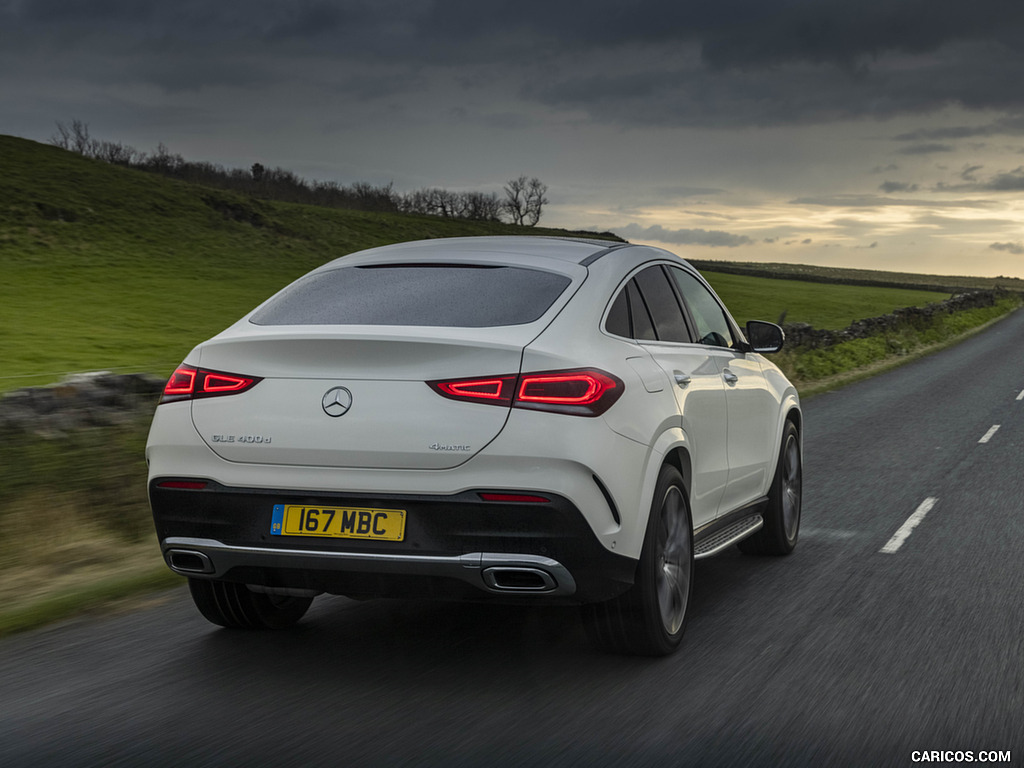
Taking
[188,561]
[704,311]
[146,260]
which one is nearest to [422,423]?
[188,561]

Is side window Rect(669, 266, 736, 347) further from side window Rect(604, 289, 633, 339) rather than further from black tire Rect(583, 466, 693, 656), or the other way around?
black tire Rect(583, 466, 693, 656)

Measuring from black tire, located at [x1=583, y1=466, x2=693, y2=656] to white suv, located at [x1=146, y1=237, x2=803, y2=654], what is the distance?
11 millimetres

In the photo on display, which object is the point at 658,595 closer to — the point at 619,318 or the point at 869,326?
the point at 619,318

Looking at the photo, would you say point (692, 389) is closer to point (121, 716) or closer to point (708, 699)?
point (708, 699)

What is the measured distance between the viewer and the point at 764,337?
6660mm

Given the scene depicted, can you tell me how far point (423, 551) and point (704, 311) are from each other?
2.73 metres

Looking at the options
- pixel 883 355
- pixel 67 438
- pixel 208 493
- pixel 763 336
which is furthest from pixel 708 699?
pixel 883 355

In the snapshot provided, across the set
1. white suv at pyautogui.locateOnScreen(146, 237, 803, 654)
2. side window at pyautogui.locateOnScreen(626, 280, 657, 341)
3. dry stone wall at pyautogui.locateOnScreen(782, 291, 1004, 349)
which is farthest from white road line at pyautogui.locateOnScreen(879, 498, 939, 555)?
dry stone wall at pyautogui.locateOnScreen(782, 291, 1004, 349)

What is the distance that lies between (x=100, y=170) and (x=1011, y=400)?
71.5 metres

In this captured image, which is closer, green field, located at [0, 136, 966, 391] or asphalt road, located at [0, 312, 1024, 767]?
asphalt road, located at [0, 312, 1024, 767]

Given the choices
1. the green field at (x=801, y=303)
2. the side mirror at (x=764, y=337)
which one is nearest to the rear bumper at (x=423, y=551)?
the side mirror at (x=764, y=337)

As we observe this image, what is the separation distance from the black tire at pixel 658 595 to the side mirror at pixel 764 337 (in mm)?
1938

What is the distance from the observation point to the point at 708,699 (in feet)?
13.9

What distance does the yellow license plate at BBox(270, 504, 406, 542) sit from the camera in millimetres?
4152
